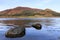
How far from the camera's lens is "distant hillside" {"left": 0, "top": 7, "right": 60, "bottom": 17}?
9.80 feet

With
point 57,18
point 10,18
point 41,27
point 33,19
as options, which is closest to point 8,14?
point 10,18

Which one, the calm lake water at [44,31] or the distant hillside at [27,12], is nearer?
the calm lake water at [44,31]

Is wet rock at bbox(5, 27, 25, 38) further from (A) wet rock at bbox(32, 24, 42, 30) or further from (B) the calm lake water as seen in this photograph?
(A) wet rock at bbox(32, 24, 42, 30)

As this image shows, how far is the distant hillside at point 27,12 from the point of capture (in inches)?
118

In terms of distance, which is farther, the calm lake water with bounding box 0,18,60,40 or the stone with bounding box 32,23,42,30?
the stone with bounding box 32,23,42,30

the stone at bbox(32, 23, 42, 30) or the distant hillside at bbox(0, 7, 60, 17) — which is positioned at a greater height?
the distant hillside at bbox(0, 7, 60, 17)

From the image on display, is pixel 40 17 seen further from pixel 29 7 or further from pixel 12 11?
pixel 12 11

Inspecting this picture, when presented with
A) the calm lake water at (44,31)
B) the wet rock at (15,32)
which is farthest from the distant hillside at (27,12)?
the wet rock at (15,32)

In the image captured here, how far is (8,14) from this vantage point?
297 cm

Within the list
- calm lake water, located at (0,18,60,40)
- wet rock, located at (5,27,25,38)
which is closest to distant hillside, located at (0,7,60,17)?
calm lake water, located at (0,18,60,40)

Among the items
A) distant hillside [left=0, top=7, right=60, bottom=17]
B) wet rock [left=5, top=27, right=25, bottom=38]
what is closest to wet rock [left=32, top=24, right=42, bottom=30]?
distant hillside [left=0, top=7, right=60, bottom=17]

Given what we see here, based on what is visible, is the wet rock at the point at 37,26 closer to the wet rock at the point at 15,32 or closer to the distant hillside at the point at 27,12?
the distant hillside at the point at 27,12

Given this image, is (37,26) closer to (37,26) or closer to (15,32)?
(37,26)

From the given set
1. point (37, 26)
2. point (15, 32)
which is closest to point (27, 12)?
point (37, 26)
